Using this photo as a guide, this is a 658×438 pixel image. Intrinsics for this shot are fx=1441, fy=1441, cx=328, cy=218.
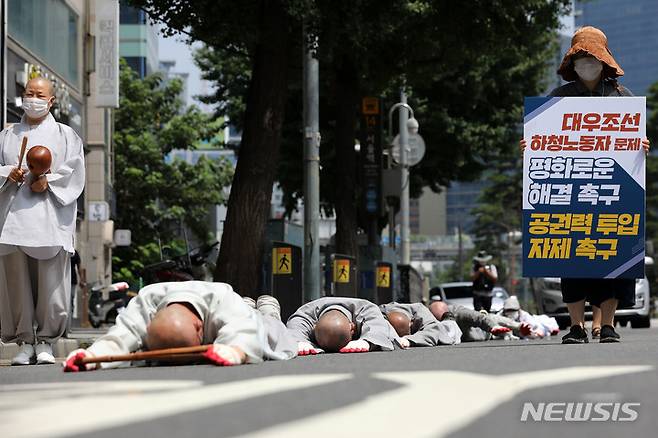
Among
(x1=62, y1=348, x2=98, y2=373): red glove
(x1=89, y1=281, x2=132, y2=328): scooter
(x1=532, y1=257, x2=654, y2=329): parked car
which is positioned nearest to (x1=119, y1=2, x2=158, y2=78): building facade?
(x1=89, y1=281, x2=132, y2=328): scooter

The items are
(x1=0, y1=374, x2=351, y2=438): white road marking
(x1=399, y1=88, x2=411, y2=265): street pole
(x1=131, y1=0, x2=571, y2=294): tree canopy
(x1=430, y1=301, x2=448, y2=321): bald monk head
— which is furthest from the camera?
(x1=399, y1=88, x2=411, y2=265): street pole

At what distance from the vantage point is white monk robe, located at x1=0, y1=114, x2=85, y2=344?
9.12m

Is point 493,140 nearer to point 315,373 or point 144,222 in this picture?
point 144,222

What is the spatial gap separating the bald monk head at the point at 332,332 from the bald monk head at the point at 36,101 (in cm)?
228

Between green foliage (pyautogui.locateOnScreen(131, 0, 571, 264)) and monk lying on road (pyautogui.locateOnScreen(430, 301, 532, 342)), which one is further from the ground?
green foliage (pyautogui.locateOnScreen(131, 0, 571, 264))

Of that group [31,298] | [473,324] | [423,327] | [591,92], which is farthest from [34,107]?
[473,324]

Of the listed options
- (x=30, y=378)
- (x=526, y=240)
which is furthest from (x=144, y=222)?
(x=30, y=378)

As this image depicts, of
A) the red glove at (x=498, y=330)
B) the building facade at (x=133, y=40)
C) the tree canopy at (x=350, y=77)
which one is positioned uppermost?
the building facade at (x=133, y=40)

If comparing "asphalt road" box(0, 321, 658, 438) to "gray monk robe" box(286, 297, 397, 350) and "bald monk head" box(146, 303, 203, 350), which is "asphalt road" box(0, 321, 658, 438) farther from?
"gray monk robe" box(286, 297, 397, 350)

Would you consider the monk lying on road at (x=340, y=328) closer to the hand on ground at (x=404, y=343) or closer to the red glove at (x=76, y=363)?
the hand on ground at (x=404, y=343)

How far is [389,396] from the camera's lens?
5.17 m

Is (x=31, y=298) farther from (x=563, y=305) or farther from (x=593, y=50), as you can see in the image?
(x=563, y=305)

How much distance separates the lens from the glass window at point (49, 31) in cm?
2812

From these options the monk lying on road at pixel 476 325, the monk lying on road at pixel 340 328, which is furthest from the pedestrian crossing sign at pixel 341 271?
the monk lying on road at pixel 340 328
